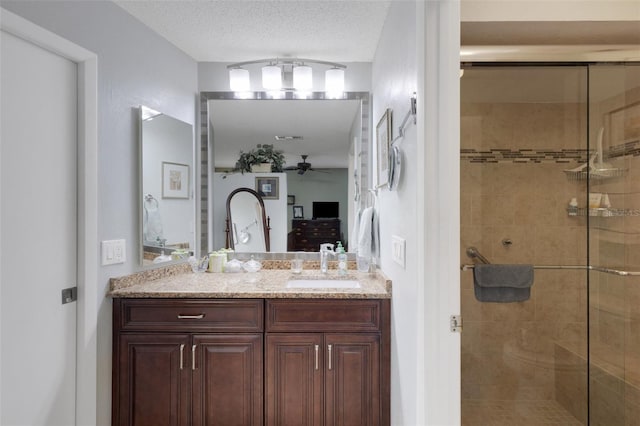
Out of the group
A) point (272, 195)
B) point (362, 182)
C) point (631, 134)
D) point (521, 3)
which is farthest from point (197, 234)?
point (631, 134)

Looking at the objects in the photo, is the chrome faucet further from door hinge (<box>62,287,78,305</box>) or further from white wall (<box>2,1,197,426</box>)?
door hinge (<box>62,287,78,305</box>)

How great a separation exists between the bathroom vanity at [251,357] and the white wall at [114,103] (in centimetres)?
7

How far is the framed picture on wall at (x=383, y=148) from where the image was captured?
1.87 metres

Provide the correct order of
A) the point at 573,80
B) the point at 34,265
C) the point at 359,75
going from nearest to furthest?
the point at 34,265
the point at 573,80
the point at 359,75

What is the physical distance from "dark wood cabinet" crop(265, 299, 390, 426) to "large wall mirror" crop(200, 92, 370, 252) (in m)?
0.75

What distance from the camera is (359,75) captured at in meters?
2.55

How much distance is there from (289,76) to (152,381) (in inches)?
78.7

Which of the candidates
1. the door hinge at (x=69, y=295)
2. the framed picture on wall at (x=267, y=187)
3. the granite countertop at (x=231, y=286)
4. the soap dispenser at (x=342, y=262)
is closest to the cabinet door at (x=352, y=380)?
the granite countertop at (x=231, y=286)

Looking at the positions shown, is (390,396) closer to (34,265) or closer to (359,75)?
(34,265)

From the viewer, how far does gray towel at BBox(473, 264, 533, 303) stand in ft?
7.66

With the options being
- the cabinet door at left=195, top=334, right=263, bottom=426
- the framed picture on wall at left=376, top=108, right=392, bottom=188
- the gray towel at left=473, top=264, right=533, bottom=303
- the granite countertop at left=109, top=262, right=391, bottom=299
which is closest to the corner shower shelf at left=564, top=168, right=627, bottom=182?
the gray towel at left=473, top=264, right=533, bottom=303

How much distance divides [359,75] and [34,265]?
2124 mm

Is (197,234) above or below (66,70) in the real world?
below

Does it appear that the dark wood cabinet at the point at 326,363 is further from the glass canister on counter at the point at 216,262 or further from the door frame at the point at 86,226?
the door frame at the point at 86,226
